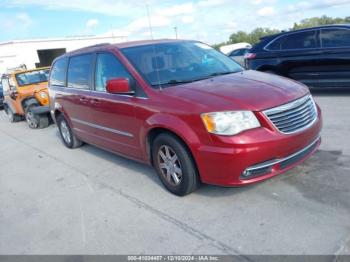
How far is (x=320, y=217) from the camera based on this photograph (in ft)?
9.91

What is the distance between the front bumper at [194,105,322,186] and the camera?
3.09m

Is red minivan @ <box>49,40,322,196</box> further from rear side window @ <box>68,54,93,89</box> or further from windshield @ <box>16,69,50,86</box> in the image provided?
windshield @ <box>16,69,50,86</box>

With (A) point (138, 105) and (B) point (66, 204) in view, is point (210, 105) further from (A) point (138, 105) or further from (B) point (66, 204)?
(B) point (66, 204)

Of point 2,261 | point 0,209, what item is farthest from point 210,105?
point 0,209

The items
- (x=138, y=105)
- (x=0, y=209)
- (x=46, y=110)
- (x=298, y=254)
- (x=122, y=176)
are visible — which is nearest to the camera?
(x=298, y=254)

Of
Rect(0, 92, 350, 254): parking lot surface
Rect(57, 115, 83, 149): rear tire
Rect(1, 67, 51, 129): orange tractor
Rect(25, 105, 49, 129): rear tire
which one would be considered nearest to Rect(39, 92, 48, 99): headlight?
Rect(1, 67, 51, 129): orange tractor

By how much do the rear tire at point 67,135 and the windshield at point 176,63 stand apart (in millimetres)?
2562

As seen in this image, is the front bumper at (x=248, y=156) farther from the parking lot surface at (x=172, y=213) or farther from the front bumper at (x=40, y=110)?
the front bumper at (x=40, y=110)

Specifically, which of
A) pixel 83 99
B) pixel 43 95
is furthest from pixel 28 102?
pixel 83 99

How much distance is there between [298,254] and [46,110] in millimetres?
7821

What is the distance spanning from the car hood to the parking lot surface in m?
1.02

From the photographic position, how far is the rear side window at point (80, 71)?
5020 mm

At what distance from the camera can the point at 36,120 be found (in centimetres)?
903

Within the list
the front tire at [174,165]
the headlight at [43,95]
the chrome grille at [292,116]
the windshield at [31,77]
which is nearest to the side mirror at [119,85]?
the front tire at [174,165]
